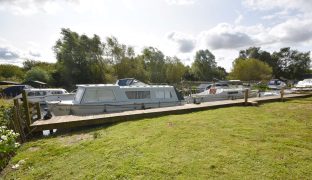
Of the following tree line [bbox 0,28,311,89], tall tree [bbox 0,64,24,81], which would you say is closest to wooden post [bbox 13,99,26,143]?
tree line [bbox 0,28,311,89]

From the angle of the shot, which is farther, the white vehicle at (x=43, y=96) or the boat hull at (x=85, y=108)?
the white vehicle at (x=43, y=96)

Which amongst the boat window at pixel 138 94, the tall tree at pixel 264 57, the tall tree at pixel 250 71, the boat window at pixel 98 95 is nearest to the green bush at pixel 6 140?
the boat window at pixel 98 95

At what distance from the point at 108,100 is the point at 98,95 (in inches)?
24.6

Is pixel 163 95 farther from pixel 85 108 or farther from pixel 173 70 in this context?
pixel 173 70

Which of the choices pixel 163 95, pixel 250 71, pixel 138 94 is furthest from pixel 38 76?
pixel 250 71

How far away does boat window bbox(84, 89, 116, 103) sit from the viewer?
35.7 ft

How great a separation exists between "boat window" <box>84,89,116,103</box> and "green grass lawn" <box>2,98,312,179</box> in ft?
12.5

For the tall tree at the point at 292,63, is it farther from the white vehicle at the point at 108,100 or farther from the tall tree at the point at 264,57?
the white vehicle at the point at 108,100

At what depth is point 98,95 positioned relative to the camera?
36.4 ft

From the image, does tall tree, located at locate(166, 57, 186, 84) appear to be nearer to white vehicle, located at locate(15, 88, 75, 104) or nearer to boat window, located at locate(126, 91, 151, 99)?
white vehicle, located at locate(15, 88, 75, 104)

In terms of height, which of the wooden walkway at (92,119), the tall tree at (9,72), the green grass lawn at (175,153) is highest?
the tall tree at (9,72)

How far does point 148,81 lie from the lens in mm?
37594

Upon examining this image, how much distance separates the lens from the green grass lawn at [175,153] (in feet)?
12.9

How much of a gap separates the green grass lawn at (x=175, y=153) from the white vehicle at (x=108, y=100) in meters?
3.50
